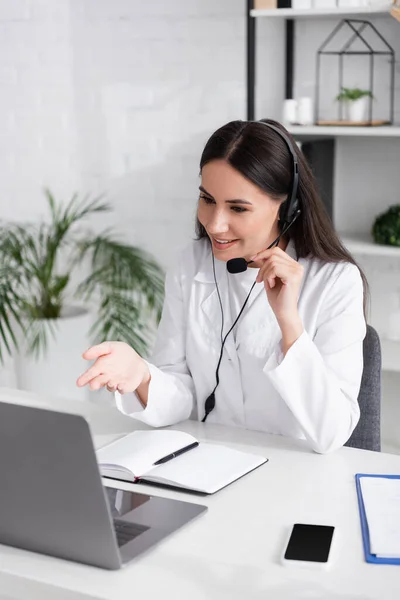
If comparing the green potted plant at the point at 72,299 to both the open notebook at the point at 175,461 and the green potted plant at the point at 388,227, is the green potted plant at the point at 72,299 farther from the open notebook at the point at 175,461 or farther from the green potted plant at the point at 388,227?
the open notebook at the point at 175,461

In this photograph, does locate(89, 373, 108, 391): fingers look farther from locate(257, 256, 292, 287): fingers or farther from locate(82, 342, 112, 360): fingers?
locate(257, 256, 292, 287): fingers

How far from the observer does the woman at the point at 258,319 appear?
1554mm

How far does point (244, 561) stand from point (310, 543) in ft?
0.31

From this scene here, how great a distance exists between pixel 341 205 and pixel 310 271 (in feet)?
4.32

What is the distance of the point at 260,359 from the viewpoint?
1.77m

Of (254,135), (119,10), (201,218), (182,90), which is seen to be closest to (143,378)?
(201,218)

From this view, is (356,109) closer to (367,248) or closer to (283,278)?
(367,248)

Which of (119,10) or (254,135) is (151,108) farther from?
(254,135)

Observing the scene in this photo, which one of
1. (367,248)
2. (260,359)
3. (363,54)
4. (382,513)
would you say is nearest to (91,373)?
(260,359)

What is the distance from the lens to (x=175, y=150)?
3.24 meters

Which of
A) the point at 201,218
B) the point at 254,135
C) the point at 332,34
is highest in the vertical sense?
the point at 332,34

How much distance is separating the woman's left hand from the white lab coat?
5 centimetres

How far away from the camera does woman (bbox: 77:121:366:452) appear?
1554 millimetres

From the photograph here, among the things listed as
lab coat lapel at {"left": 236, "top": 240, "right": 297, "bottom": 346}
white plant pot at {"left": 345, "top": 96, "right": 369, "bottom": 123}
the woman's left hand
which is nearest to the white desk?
the woman's left hand
